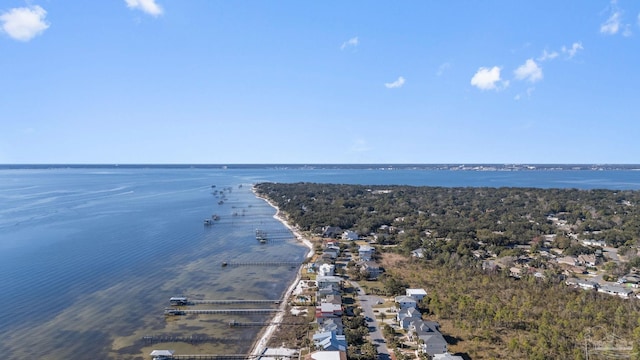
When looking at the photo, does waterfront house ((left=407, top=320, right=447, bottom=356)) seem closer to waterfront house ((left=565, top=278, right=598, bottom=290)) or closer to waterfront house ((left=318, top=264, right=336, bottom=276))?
waterfront house ((left=318, top=264, right=336, bottom=276))

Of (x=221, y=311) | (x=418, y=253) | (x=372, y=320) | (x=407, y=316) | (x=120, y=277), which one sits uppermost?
(x=418, y=253)

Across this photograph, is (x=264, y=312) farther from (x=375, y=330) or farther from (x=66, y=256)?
(x=66, y=256)

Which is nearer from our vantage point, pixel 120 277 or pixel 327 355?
pixel 327 355

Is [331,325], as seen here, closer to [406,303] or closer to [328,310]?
[328,310]

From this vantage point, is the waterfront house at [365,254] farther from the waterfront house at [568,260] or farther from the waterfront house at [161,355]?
the waterfront house at [161,355]

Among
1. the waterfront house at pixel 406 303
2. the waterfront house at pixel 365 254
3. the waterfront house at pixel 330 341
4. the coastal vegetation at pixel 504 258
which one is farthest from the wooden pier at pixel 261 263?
the waterfront house at pixel 330 341

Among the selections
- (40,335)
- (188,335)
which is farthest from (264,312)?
(40,335)

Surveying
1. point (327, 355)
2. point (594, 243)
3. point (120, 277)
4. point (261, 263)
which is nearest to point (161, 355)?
point (327, 355)
